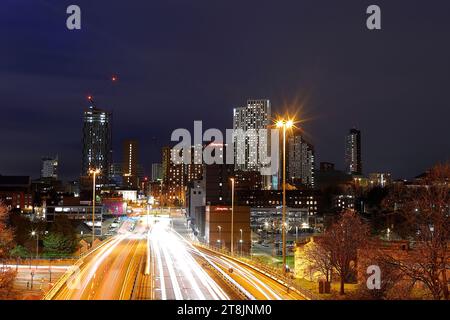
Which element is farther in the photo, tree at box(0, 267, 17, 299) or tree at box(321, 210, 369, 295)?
tree at box(321, 210, 369, 295)

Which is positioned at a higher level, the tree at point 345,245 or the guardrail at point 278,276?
the tree at point 345,245

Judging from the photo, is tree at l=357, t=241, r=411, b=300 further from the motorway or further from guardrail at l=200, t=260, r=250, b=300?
guardrail at l=200, t=260, r=250, b=300

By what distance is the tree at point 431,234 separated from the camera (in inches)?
638

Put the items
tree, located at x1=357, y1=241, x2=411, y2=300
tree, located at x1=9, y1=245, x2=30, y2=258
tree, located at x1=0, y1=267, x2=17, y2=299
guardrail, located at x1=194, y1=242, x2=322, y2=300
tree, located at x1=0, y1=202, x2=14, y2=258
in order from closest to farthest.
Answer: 1. tree, located at x1=357, y1=241, x2=411, y2=300
2. guardrail, located at x1=194, y1=242, x2=322, y2=300
3. tree, located at x1=0, y1=267, x2=17, y2=299
4. tree, located at x1=0, y1=202, x2=14, y2=258
5. tree, located at x1=9, y1=245, x2=30, y2=258

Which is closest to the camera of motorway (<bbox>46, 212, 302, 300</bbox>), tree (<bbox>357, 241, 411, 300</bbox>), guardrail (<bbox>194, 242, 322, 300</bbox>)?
tree (<bbox>357, 241, 411, 300</bbox>)

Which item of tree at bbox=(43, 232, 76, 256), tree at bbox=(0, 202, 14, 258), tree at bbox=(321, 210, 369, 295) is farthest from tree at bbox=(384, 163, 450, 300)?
tree at bbox=(43, 232, 76, 256)

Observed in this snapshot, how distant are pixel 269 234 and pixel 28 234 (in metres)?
47.2

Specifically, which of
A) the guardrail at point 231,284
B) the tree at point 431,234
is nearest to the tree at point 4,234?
the guardrail at point 231,284

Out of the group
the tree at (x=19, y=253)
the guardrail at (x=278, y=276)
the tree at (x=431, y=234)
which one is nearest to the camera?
the tree at (x=431, y=234)

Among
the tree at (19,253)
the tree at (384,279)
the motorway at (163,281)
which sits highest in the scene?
the tree at (384,279)

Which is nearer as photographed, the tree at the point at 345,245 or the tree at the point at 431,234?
the tree at the point at 431,234

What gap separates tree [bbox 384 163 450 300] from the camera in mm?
16203

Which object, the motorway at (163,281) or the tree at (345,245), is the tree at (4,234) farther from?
the tree at (345,245)

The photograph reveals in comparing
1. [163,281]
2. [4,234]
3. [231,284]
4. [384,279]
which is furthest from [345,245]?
[4,234]
